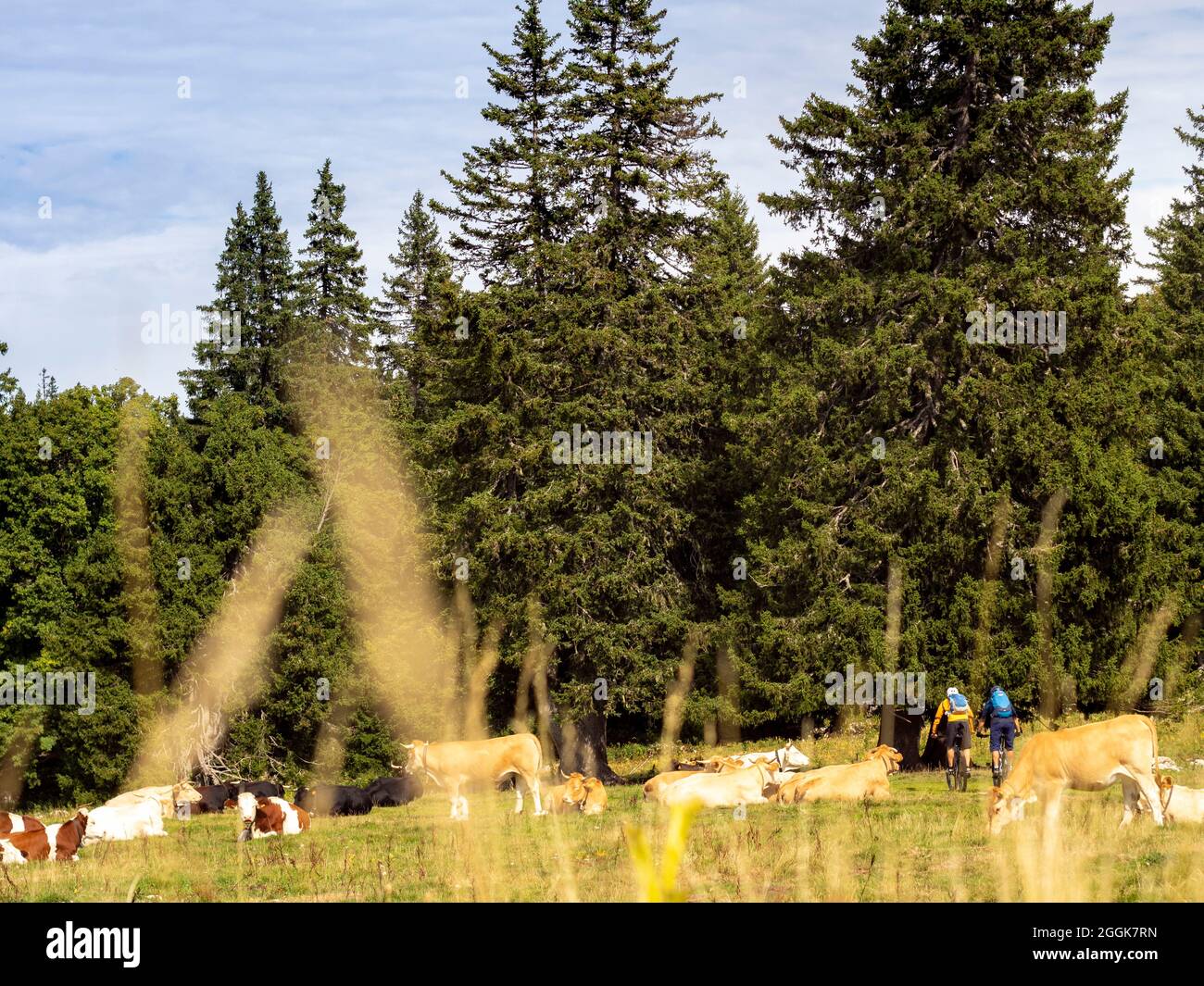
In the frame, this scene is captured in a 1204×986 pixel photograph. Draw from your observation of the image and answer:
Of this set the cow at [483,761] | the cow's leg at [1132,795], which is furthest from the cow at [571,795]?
the cow's leg at [1132,795]

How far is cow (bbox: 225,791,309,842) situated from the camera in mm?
Answer: 19000

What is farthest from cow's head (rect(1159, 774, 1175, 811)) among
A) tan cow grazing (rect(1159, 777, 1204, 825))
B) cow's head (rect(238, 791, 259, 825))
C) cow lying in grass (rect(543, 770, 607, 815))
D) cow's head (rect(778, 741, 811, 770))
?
cow's head (rect(778, 741, 811, 770))

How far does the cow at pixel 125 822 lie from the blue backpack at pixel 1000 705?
12797 mm

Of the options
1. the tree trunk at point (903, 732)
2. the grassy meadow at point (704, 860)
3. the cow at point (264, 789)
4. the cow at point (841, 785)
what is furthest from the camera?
the cow at point (264, 789)

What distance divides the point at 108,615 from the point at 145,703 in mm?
3260

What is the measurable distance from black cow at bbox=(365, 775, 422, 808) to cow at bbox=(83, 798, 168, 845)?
5.02 m

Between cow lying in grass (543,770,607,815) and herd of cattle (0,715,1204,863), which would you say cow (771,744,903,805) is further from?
cow lying in grass (543,770,607,815)

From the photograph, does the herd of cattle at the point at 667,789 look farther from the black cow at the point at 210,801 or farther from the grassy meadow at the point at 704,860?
the grassy meadow at the point at 704,860

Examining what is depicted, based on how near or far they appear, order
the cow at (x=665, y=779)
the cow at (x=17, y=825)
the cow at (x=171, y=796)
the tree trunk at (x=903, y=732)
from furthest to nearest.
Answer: the tree trunk at (x=903, y=732) < the cow at (x=171, y=796) < the cow at (x=665, y=779) < the cow at (x=17, y=825)

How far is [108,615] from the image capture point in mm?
39000

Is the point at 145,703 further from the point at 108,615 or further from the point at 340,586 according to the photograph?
the point at 340,586

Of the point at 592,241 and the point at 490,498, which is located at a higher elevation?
the point at 592,241

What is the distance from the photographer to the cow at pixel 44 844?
16125 millimetres
